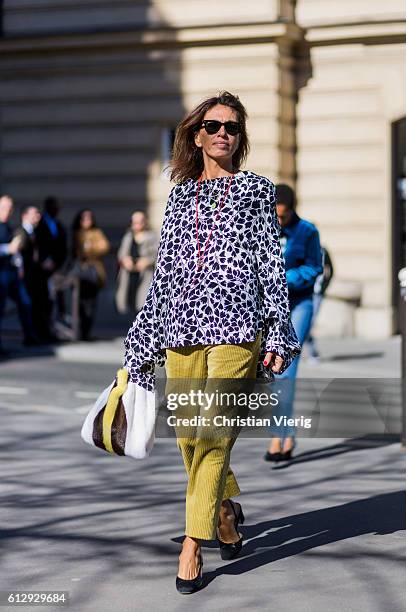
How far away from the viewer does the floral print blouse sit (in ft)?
17.8

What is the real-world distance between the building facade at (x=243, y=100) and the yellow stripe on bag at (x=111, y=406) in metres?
12.5

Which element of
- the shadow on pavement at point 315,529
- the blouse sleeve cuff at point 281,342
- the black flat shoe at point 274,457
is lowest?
the black flat shoe at point 274,457

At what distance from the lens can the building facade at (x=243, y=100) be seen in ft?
59.7

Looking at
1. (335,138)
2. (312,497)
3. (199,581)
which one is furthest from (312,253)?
(335,138)

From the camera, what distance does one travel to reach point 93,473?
799cm

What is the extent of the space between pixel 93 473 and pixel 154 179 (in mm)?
11874

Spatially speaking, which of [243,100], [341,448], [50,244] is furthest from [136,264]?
[341,448]

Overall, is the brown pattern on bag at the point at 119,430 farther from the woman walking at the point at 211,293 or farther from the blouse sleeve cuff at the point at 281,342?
the blouse sleeve cuff at the point at 281,342

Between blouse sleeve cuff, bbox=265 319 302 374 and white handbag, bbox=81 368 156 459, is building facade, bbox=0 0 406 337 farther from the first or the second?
white handbag, bbox=81 368 156 459

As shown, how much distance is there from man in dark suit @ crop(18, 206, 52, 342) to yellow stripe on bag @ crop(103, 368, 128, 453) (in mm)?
10286

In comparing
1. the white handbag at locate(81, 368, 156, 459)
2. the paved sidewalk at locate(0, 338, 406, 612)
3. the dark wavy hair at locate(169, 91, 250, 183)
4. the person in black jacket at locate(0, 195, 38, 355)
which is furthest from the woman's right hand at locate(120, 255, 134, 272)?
the white handbag at locate(81, 368, 156, 459)

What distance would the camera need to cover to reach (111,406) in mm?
5520

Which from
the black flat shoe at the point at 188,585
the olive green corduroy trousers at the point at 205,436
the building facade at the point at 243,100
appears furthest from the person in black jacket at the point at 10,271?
the black flat shoe at the point at 188,585

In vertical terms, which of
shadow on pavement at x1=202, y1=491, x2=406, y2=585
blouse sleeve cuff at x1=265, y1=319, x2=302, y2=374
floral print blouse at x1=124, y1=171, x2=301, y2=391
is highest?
floral print blouse at x1=124, y1=171, x2=301, y2=391
